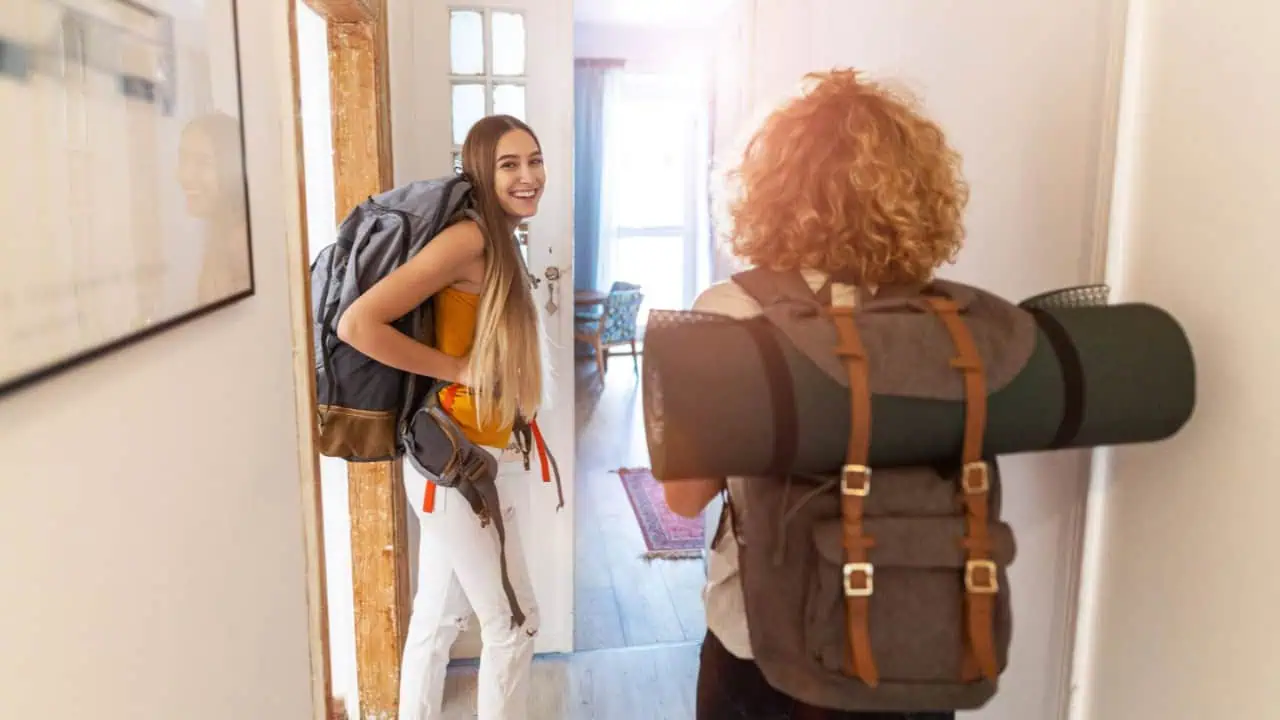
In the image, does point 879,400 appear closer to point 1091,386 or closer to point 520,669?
A: point 1091,386

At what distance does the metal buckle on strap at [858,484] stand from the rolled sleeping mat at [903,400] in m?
0.01

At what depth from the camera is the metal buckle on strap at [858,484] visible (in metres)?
0.85

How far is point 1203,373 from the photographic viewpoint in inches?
37.7

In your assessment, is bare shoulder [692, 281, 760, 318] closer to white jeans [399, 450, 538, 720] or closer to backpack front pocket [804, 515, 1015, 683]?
backpack front pocket [804, 515, 1015, 683]

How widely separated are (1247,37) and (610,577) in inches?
106

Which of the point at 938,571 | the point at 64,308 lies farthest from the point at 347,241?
the point at 938,571

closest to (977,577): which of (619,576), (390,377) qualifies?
(390,377)

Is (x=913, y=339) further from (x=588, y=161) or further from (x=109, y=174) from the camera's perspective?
(x=588, y=161)

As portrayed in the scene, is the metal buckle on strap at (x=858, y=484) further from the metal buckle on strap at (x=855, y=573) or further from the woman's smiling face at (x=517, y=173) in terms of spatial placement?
the woman's smiling face at (x=517, y=173)

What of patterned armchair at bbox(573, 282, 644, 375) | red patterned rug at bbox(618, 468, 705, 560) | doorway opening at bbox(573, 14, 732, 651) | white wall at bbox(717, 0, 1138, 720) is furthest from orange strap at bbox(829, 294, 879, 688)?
patterned armchair at bbox(573, 282, 644, 375)

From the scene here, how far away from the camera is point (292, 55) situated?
1224 mm

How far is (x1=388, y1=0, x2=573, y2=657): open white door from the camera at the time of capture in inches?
91.9

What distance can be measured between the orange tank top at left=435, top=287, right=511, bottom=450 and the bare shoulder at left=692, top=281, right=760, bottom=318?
2.78ft

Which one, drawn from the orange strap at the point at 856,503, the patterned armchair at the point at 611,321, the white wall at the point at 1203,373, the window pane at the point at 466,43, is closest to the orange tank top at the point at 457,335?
the window pane at the point at 466,43
